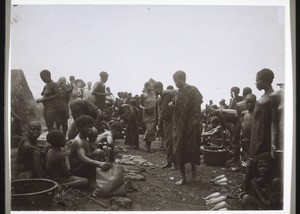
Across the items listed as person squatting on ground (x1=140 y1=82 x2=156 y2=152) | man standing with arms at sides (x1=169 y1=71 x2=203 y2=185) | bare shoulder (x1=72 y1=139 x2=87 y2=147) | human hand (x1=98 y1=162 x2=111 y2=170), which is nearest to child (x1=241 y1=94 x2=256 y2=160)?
man standing with arms at sides (x1=169 y1=71 x2=203 y2=185)

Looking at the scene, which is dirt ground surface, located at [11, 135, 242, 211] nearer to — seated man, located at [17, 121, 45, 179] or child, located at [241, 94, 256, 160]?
seated man, located at [17, 121, 45, 179]

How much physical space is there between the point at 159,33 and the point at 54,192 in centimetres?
166

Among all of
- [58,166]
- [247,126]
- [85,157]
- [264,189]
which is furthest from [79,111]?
[264,189]

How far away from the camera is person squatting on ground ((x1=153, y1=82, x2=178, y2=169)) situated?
3020 mm

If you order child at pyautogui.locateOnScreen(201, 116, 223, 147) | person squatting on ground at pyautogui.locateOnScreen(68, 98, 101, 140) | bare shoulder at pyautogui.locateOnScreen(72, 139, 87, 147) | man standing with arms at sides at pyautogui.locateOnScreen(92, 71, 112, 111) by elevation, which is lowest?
bare shoulder at pyautogui.locateOnScreen(72, 139, 87, 147)

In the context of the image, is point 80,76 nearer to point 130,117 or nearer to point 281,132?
point 130,117

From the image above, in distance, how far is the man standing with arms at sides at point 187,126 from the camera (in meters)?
3.00

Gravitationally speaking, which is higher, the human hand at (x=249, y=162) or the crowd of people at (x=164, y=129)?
the crowd of people at (x=164, y=129)

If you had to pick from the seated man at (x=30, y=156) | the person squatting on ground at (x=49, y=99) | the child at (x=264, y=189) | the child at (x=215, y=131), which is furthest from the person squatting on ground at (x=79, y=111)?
the child at (x=264, y=189)

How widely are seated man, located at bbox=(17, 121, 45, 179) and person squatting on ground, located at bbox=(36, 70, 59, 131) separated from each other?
12cm

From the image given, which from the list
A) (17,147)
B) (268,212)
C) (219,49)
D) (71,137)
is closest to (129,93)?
(71,137)

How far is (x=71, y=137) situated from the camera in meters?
2.96

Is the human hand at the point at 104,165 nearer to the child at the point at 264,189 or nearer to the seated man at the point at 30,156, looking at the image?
the seated man at the point at 30,156

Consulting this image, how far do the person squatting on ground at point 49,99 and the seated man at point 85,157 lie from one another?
23 centimetres
